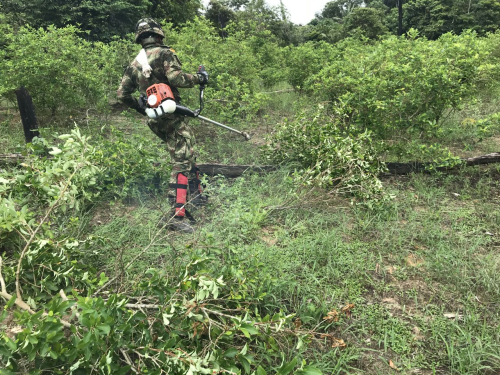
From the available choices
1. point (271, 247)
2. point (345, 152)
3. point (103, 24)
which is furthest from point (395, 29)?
point (271, 247)

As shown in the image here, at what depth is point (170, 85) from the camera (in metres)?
3.43

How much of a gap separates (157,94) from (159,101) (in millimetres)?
81

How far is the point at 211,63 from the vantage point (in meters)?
5.91

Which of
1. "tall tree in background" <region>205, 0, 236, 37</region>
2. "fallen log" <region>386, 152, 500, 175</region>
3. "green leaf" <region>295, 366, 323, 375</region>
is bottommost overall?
"green leaf" <region>295, 366, 323, 375</region>

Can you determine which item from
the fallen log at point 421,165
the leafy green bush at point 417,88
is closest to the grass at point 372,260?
the fallen log at point 421,165

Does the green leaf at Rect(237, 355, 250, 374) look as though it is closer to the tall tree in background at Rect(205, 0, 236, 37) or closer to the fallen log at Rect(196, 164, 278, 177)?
the fallen log at Rect(196, 164, 278, 177)

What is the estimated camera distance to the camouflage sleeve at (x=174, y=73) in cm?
325

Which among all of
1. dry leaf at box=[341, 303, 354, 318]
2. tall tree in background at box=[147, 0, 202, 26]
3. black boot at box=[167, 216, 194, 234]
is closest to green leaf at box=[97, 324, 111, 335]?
dry leaf at box=[341, 303, 354, 318]

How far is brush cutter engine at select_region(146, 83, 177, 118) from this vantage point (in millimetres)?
3120

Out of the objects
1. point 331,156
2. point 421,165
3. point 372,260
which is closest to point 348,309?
point 372,260

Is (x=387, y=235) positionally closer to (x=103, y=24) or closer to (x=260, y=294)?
(x=260, y=294)

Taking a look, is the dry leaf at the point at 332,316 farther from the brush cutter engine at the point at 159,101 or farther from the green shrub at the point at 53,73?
the green shrub at the point at 53,73

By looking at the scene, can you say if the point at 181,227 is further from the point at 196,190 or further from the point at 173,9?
the point at 173,9

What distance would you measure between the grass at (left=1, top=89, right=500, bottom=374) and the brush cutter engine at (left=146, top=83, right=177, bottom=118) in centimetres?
98
